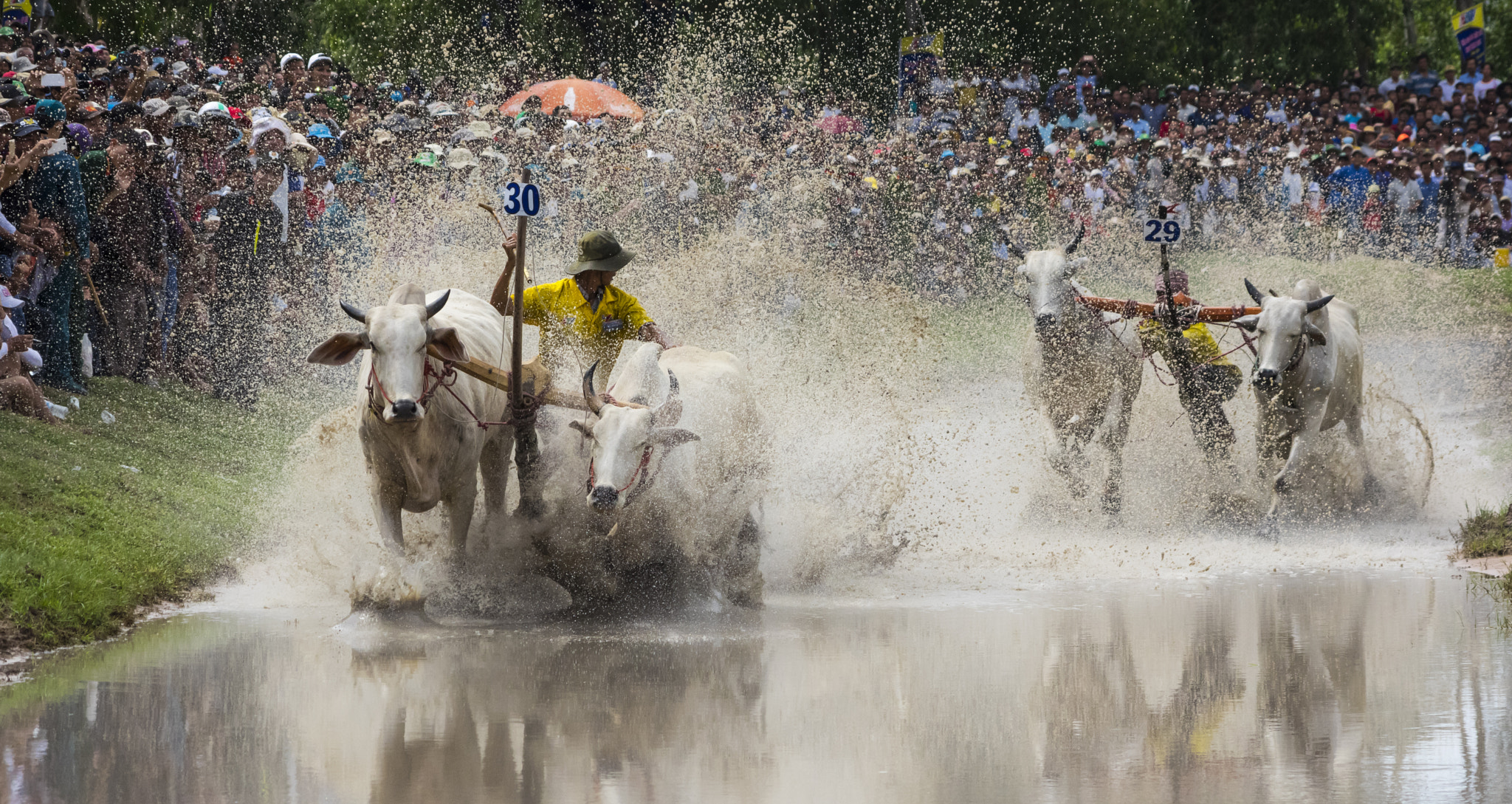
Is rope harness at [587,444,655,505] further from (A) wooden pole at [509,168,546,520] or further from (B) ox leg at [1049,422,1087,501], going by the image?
(B) ox leg at [1049,422,1087,501]

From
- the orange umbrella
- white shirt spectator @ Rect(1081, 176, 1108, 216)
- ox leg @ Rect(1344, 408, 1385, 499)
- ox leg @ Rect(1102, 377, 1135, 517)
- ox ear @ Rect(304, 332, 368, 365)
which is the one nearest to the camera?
ox ear @ Rect(304, 332, 368, 365)

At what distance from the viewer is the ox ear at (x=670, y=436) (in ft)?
28.8

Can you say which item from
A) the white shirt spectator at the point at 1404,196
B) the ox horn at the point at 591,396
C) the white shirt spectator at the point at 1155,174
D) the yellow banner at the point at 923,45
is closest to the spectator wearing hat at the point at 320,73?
the yellow banner at the point at 923,45

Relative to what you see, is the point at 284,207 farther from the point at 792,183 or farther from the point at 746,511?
the point at 746,511

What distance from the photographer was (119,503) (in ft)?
35.6

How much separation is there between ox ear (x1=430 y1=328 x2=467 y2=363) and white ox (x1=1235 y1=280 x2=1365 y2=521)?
5.81 metres

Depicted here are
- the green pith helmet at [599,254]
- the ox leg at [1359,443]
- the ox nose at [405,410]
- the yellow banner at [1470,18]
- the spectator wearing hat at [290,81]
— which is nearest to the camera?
the ox nose at [405,410]

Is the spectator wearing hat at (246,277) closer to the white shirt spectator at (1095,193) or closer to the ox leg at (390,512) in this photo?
the ox leg at (390,512)

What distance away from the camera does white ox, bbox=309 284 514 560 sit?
26.4 feet

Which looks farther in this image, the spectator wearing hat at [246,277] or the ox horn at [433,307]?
the spectator wearing hat at [246,277]

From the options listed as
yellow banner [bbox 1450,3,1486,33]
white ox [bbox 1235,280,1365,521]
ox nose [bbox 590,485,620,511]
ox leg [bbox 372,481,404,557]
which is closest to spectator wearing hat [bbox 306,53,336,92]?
white ox [bbox 1235,280,1365,521]

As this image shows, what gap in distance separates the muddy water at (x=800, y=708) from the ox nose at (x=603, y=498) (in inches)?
26.5

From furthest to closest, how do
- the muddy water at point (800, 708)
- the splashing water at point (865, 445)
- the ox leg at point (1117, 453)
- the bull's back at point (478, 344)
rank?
1. the ox leg at point (1117, 453)
2. the splashing water at point (865, 445)
3. the bull's back at point (478, 344)
4. the muddy water at point (800, 708)

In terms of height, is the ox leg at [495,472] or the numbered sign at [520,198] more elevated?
the numbered sign at [520,198]
